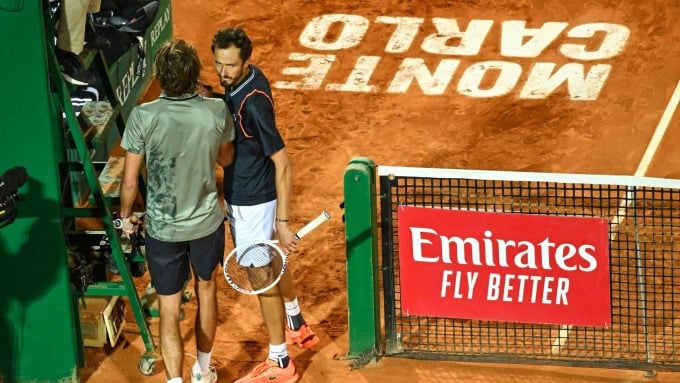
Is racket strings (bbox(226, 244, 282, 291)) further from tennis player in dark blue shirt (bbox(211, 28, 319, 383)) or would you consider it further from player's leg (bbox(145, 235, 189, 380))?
player's leg (bbox(145, 235, 189, 380))

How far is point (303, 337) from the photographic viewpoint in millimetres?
8820

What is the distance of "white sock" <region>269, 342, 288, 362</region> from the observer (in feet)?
27.2

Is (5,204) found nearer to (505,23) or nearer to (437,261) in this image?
(437,261)

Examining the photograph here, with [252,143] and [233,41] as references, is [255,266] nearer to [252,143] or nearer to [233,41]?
[252,143]

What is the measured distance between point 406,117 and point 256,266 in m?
4.73

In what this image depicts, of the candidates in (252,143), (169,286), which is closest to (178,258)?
(169,286)

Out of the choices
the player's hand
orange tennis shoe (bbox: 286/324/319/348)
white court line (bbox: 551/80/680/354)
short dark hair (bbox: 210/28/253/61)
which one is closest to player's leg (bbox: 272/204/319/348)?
orange tennis shoe (bbox: 286/324/319/348)

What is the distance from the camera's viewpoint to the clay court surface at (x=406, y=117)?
8.97 meters

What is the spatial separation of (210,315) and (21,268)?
1233 millimetres

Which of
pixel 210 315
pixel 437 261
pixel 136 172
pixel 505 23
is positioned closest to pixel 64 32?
pixel 136 172

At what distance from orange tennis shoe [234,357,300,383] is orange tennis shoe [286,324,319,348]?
0.44 m

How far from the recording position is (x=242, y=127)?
7.74 metres

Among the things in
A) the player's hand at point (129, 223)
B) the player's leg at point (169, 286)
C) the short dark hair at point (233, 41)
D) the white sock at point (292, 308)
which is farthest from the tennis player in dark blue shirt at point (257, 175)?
the player's hand at point (129, 223)

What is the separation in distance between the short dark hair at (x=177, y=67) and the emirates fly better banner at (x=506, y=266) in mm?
1656
